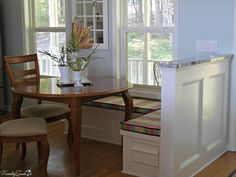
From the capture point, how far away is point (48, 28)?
17.2 ft

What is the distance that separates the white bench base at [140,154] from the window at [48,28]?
2.32m

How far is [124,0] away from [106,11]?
0.25m

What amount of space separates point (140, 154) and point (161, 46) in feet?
4.82

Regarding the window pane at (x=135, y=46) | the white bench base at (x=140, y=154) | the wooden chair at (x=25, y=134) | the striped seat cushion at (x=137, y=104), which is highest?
the window pane at (x=135, y=46)

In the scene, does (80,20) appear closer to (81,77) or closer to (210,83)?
(81,77)

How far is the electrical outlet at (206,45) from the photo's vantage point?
3.80 meters

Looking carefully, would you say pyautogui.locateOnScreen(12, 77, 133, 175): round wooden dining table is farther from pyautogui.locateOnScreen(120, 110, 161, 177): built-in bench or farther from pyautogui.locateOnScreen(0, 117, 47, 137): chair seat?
pyautogui.locateOnScreen(120, 110, 161, 177): built-in bench

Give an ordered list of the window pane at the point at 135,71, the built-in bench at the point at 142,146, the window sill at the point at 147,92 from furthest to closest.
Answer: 1. the window pane at the point at 135,71
2. the window sill at the point at 147,92
3. the built-in bench at the point at 142,146

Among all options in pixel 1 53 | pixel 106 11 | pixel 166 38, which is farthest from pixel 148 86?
pixel 1 53

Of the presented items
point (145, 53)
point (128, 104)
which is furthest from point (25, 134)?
point (145, 53)

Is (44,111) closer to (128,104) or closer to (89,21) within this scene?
(128,104)

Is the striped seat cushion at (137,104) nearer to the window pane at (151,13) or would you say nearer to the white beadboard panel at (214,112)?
the white beadboard panel at (214,112)

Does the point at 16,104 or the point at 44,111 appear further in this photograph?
the point at 44,111

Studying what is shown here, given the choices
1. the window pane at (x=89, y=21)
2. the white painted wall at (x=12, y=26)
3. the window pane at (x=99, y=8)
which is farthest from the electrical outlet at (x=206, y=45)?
the white painted wall at (x=12, y=26)
